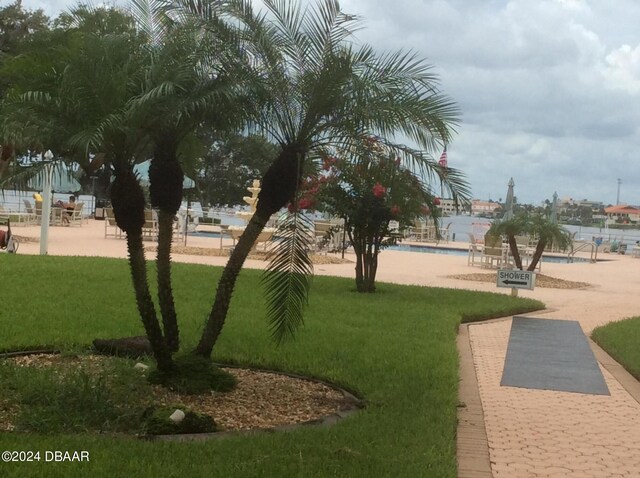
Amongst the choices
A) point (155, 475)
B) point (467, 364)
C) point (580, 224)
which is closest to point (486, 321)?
point (467, 364)

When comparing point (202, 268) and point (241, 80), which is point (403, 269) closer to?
point (202, 268)

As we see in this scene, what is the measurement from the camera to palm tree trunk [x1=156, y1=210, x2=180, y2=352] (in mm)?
6324

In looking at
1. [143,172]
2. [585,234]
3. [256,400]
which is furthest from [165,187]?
A: [585,234]

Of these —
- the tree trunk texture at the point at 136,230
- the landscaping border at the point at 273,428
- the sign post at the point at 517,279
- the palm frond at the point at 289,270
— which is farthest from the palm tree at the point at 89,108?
the sign post at the point at 517,279

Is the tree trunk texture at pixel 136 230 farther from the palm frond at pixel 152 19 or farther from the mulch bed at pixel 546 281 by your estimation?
the mulch bed at pixel 546 281

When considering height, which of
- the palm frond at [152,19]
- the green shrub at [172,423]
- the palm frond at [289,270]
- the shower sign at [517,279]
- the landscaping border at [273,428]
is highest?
the palm frond at [152,19]

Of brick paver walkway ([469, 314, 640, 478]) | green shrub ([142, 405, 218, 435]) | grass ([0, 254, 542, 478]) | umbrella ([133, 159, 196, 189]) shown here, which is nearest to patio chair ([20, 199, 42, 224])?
umbrella ([133, 159, 196, 189])

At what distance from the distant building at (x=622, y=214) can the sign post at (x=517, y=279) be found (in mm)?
38729

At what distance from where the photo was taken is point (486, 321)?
11734 millimetres

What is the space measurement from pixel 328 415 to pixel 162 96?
8.25 ft

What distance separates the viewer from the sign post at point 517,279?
1298 centimetres

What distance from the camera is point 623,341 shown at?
9.80m

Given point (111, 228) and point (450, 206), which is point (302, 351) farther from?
point (111, 228)

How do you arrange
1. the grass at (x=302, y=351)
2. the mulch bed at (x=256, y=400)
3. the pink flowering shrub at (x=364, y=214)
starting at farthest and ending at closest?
1. the pink flowering shrub at (x=364, y=214)
2. the mulch bed at (x=256, y=400)
3. the grass at (x=302, y=351)
